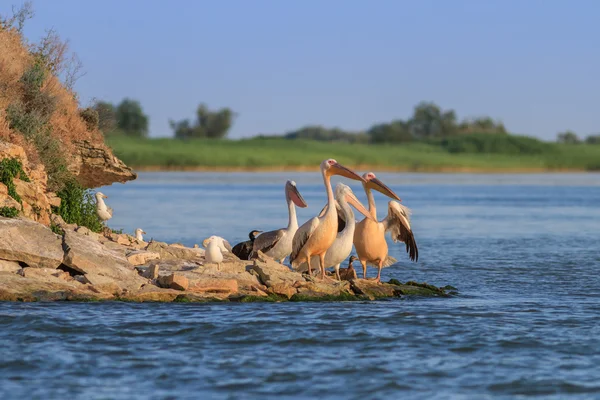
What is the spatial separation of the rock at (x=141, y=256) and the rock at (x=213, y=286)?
1273 millimetres

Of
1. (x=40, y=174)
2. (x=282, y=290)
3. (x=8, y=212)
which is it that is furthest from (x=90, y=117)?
(x=282, y=290)

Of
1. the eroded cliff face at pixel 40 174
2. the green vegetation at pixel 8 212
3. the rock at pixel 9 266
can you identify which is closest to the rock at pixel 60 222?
the eroded cliff face at pixel 40 174

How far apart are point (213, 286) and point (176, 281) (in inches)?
18.3

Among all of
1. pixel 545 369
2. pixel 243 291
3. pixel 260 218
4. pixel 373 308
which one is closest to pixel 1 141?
pixel 243 291

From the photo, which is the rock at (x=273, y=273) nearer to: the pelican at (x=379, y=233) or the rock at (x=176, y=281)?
the rock at (x=176, y=281)

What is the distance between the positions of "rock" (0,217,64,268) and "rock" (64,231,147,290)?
0.50ft

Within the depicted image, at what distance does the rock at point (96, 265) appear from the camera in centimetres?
1312

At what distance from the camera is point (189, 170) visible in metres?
99.4

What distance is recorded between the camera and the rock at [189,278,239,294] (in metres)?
13.2

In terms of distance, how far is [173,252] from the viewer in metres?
15.7

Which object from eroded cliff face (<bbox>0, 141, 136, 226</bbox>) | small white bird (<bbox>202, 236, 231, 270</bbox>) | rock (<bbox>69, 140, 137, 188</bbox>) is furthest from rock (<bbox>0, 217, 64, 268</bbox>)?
rock (<bbox>69, 140, 137, 188</bbox>)

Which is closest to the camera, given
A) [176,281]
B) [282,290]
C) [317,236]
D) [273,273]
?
[176,281]

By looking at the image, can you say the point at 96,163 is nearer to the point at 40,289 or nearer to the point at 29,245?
the point at 29,245

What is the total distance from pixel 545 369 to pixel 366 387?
1.82 metres
